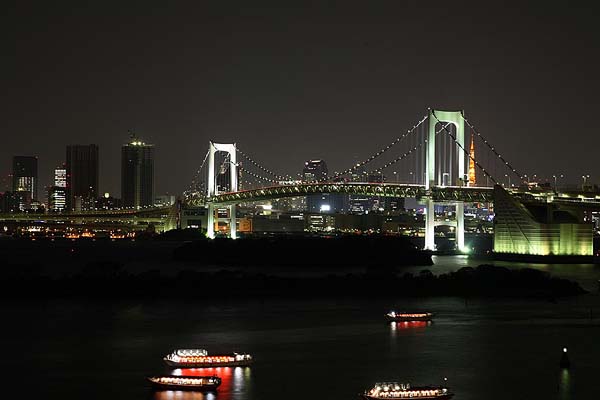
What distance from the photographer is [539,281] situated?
37188 millimetres

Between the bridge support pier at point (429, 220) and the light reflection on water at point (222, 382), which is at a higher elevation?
the bridge support pier at point (429, 220)

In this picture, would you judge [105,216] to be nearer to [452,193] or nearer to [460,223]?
[460,223]

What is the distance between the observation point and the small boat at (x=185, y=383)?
57.8 ft

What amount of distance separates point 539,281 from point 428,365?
18.0m

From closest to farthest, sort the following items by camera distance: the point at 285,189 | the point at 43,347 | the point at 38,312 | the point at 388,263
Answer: the point at 43,347 → the point at 38,312 → the point at 388,263 → the point at 285,189

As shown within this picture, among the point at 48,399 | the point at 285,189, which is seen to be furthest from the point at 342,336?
the point at 285,189

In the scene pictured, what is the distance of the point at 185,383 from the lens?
17688 mm

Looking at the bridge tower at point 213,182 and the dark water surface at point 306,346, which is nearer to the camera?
the dark water surface at point 306,346

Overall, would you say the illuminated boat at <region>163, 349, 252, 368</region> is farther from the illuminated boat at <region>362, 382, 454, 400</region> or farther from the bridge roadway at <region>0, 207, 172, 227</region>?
the bridge roadway at <region>0, 207, 172, 227</region>

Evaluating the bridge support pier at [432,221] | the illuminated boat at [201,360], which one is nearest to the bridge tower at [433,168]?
the bridge support pier at [432,221]

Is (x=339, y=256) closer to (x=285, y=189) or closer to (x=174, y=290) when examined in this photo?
(x=285, y=189)

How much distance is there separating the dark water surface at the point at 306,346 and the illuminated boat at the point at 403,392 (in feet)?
1.70

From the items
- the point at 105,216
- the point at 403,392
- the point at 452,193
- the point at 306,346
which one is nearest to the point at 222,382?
the point at 403,392

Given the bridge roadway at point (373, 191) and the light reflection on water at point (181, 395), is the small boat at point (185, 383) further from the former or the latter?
the bridge roadway at point (373, 191)
